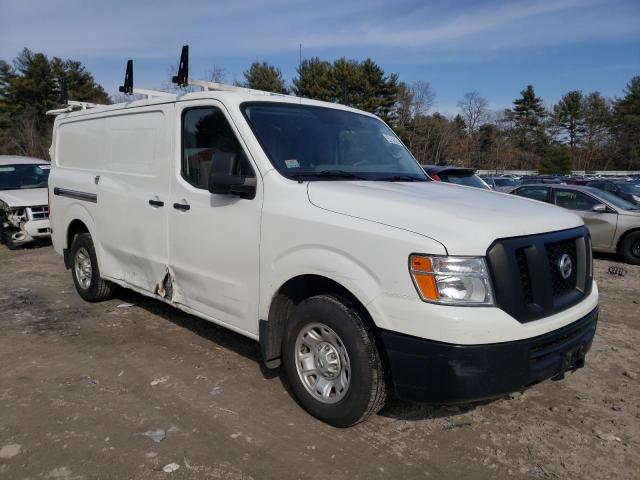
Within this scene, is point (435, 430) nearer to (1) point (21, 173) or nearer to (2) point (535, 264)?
(2) point (535, 264)

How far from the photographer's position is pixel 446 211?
2816 millimetres

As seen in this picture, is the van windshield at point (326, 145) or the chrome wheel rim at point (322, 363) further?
the van windshield at point (326, 145)

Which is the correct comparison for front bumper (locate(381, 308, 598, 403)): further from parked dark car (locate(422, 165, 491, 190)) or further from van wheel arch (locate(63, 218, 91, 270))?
parked dark car (locate(422, 165, 491, 190))

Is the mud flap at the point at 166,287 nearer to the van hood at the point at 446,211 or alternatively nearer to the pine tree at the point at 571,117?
the van hood at the point at 446,211

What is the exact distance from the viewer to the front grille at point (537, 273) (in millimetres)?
2615

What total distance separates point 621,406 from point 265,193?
9.74 ft

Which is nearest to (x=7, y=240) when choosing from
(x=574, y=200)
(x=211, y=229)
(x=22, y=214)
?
(x=22, y=214)

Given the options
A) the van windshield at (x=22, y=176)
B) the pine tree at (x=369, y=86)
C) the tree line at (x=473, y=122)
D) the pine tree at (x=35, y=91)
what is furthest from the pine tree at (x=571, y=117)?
the van windshield at (x=22, y=176)

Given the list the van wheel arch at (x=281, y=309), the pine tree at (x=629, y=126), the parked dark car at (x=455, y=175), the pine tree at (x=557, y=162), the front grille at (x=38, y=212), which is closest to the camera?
the van wheel arch at (x=281, y=309)

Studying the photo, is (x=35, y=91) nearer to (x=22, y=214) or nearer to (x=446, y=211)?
(x=22, y=214)

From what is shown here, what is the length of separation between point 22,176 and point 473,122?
76087mm

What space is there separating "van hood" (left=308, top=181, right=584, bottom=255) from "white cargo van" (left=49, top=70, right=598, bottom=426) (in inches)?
0.4

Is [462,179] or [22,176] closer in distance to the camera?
[462,179]

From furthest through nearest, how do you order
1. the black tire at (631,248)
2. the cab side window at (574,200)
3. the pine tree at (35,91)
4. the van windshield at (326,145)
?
the pine tree at (35,91) → the cab side window at (574,200) → the black tire at (631,248) → the van windshield at (326,145)
